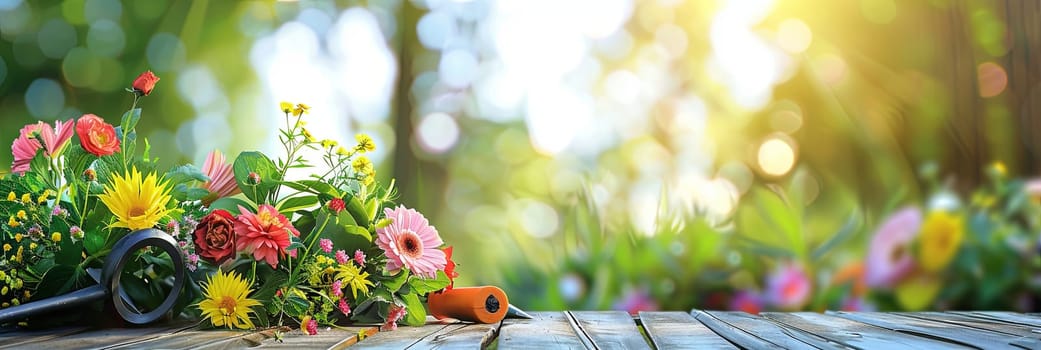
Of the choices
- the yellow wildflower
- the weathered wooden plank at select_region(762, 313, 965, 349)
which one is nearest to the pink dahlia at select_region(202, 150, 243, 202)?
the yellow wildflower

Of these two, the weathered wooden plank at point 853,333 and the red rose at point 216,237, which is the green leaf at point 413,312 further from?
the weathered wooden plank at point 853,333

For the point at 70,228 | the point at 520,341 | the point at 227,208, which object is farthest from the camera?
the point at 227,208

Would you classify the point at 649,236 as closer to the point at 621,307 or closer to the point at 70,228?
the point at 621,307

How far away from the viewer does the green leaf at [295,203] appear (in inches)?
55.6

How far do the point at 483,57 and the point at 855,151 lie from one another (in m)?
1.21

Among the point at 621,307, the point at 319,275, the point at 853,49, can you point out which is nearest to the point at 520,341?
the point at 319,275

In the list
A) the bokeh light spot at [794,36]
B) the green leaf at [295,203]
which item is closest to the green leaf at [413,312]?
the green leaf at [295,203]

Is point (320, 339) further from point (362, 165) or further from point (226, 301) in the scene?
point (362, 165)

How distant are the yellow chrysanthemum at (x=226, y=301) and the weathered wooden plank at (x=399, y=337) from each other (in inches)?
8.0

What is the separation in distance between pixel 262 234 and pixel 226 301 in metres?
→ 0.12

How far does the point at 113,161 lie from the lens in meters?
1.36

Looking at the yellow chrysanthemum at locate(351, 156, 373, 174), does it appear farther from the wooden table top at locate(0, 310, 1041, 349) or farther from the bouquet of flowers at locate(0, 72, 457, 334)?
the wooden table top at locate(0, 310, 1041, 349)

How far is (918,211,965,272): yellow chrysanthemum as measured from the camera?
2.44 m

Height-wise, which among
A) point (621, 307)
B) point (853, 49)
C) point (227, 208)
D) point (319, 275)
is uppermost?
point (853, 49)
